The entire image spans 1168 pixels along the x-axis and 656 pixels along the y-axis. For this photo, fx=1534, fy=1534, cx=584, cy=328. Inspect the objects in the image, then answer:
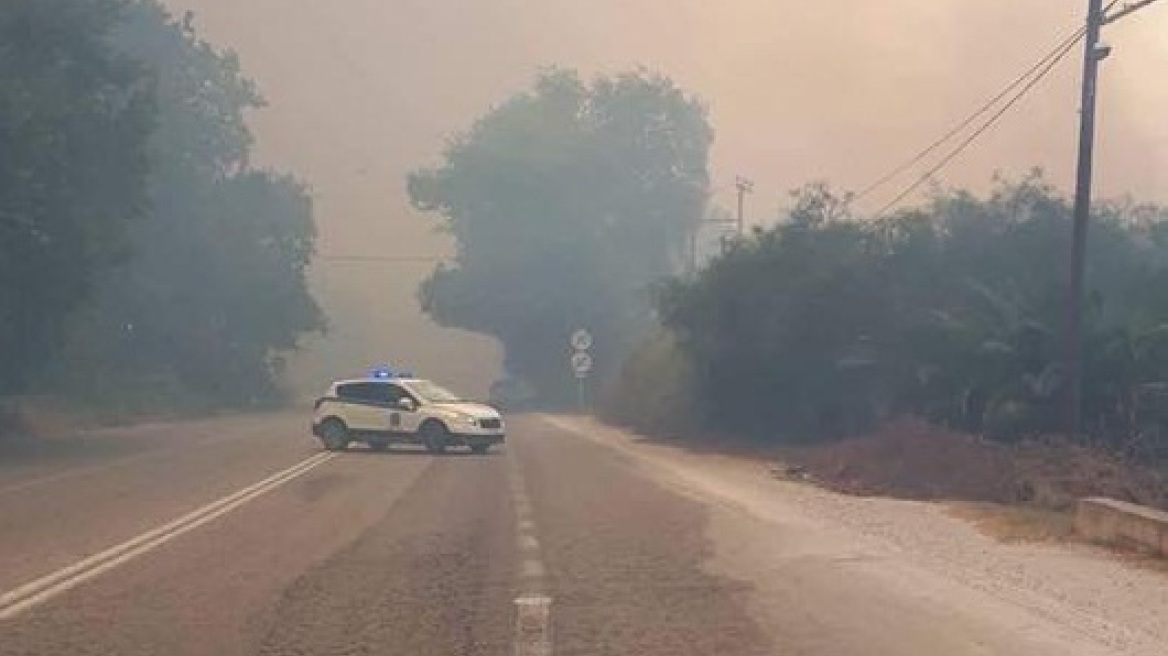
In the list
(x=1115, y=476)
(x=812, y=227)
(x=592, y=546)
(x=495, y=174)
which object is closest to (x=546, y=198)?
(x=495, y=174)

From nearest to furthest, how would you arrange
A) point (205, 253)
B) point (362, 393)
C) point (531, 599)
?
point (531, 599) < point (362, 393) < point (205, 253)

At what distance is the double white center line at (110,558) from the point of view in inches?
424

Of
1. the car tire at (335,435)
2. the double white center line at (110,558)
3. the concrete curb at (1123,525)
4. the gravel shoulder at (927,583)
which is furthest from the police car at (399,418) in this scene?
the concrete curb at (1123,525)

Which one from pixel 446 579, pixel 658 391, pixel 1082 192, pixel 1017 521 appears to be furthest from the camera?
pixel 658 391

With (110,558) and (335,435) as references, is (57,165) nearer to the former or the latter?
(335,435)

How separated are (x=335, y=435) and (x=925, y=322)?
12.5 meters

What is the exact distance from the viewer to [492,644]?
9242 mm

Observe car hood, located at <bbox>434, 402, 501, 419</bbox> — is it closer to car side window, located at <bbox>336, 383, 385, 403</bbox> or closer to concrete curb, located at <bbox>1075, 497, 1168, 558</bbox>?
car side window, located at <bbox>336, 383, 385, 403</bbox>

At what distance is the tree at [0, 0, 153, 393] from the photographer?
3072 cm

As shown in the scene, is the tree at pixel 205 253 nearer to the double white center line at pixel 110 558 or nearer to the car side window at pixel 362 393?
the car side window at pixel 362 393

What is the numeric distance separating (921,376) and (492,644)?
20.6m

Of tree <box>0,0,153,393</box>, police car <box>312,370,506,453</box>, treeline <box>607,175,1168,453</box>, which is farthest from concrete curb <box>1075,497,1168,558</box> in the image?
tree <box>0,0,153,393</box>

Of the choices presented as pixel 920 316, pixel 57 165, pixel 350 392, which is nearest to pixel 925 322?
pixel 920 316

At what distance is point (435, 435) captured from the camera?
31844 millimetres
